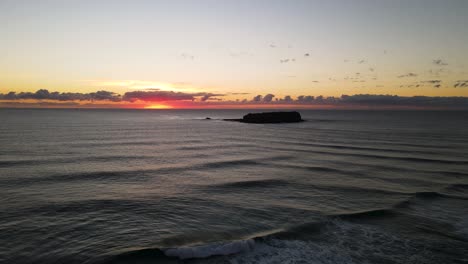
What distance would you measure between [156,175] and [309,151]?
25535 millimetres

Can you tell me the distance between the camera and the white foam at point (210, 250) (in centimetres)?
1226

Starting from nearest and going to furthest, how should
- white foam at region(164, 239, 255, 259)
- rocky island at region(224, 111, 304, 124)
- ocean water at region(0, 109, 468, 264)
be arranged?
1. white foam at region(164, 239, 255, 259)
2. ocean water at region(0, 109, 468, 264)
3. rocky island at region(224, 111, 304, 124)

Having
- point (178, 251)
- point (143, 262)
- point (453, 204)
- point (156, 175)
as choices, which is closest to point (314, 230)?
point (178, 251)

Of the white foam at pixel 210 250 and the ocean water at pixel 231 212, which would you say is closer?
the white foam at pixel 210 250

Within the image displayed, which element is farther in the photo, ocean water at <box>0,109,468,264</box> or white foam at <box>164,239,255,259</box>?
ocean water at <box>0,109,468,264</box>

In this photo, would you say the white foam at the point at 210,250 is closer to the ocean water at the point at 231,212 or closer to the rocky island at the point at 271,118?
the ocean water at the point at 231,212

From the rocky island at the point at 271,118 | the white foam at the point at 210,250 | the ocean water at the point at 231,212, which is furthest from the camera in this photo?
the rocky island at the point at 271,118

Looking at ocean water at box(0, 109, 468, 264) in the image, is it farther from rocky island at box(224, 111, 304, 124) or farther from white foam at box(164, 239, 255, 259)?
rocky island at box(224, 111, 304, 124)

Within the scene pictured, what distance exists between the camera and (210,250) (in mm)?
12539

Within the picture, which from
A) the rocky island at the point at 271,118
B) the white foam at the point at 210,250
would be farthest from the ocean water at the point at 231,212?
the rocky island at the point at 271,118

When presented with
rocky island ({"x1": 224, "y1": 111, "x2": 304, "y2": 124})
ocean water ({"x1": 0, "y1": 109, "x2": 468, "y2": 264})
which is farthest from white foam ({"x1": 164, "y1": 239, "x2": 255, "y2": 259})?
rocky island ({"x1": 224, "y1": 111, "x2": 304, "y2": 124})

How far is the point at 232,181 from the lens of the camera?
26062mm

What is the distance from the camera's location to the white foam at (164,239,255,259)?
12258 millimetres

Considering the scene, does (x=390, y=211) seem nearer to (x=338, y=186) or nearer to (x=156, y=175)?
(x=338, y=186)
